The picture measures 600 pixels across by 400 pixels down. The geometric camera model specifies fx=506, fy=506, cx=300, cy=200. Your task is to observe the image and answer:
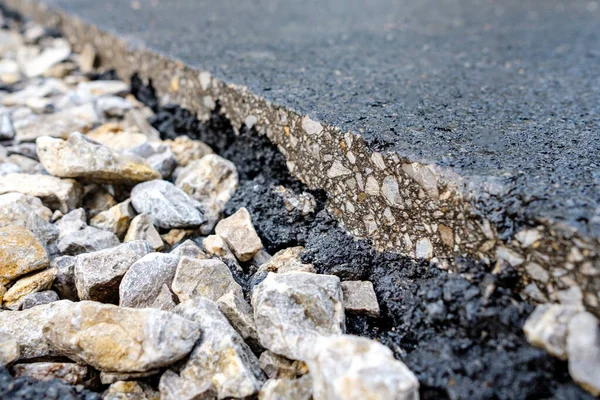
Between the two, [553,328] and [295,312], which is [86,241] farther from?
[553,328]

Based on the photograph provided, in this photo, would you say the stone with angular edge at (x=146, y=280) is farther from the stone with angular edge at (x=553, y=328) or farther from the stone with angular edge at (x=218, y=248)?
the stone with angular edge at (x=553, y=328)

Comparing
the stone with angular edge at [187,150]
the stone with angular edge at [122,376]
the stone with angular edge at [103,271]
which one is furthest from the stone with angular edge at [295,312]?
the stone with angular edge at [187,150]

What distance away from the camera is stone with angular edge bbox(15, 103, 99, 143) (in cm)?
220

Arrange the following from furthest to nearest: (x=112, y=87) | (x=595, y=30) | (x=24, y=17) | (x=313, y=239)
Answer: (x=24, y=17) → (x=595, y=30) → (x=112, y=87) → (x=313, y=239)

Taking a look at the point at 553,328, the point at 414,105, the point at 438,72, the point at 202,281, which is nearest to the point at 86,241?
the point at 202,281

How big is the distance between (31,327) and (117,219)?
21.1 inches

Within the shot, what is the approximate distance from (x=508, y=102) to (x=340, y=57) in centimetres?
87

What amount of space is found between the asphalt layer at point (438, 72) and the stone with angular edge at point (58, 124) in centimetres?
48

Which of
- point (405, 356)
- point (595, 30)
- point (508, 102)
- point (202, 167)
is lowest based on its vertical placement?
point (405, 356)

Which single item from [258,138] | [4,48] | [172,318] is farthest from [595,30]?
[4,48]

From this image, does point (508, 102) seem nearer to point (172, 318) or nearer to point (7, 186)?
point (172, 318)

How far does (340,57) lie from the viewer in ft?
8.17

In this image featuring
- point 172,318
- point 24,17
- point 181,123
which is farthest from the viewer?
point 24,17

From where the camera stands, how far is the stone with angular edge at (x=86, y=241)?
1.66 m
